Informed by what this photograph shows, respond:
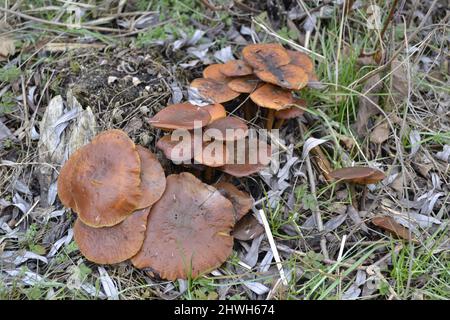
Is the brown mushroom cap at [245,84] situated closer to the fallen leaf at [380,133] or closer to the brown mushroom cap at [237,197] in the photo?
the brown mushroom cap at [237,197]

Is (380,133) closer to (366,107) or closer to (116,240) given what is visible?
(366,107)

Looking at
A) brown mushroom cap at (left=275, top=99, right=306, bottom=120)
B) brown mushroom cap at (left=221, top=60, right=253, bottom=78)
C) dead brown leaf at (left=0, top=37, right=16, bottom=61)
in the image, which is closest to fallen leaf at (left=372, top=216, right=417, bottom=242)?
Answer: brown mushroom cap at (left=275, top=99, right=306, bottom=120)

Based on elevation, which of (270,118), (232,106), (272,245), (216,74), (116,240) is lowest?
(272,245)

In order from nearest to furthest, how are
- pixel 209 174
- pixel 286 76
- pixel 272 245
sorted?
pixel 272 245 < pixel 209 174 < pixel 286 76

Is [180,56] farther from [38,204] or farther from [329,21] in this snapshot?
[38,204]

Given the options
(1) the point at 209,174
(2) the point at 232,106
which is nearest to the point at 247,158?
(1) the point at 209,174

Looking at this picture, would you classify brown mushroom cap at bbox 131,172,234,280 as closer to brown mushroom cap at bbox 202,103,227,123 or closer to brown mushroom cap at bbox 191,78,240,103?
brown mushroom cap at bbox 202,103,227,123
